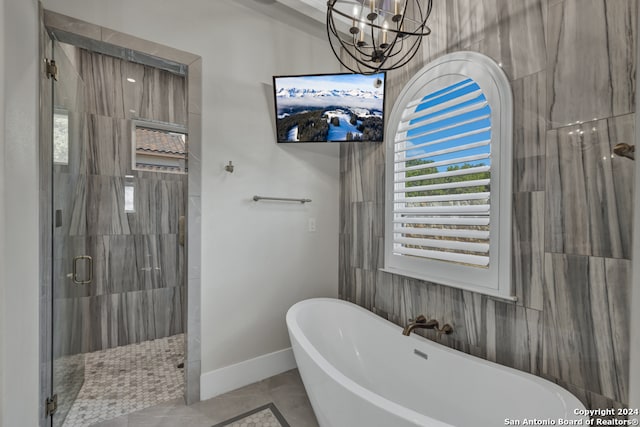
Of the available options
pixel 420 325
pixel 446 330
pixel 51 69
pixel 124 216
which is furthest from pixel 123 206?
pixel 446 330

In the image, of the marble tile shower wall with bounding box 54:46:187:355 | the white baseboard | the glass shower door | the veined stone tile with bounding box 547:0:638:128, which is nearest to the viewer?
the veined stone tile with bounding box 547:0:638:128

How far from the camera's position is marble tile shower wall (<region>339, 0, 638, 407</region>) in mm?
1188

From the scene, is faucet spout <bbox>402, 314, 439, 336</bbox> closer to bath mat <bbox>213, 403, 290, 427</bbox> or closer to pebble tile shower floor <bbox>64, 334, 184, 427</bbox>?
bath mat <bbox>213, 403, 290, 427</bbox>

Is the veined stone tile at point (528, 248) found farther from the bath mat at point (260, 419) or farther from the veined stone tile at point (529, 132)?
the bath mat at point (260, 419)

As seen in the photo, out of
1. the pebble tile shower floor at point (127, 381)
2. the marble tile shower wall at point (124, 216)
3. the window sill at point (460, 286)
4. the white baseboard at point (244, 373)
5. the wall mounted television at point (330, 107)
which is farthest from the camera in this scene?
the marble tile shower wall at point (124, 216)

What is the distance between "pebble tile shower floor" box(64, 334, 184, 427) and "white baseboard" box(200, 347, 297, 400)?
0.82 ft

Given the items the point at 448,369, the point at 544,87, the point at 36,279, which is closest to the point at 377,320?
the point at 448,369

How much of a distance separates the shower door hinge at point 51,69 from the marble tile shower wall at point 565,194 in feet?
7.46

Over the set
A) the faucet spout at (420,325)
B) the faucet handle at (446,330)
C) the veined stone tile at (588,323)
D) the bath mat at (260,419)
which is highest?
the veined stone tile at (588,323)

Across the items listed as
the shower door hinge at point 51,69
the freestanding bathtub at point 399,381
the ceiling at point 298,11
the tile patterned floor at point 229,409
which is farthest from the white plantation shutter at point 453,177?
the shower door hinge at point 51,69

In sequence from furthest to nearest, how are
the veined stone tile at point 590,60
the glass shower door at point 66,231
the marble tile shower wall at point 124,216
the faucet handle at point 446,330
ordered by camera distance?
the marble tile shower wall at point 124,216 < the faucet handle at point 446,330 < the glass shower door at point 66,231 < the veined stone tile at point 590,60

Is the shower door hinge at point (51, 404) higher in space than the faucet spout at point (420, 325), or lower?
lower

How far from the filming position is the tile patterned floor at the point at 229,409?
182cm

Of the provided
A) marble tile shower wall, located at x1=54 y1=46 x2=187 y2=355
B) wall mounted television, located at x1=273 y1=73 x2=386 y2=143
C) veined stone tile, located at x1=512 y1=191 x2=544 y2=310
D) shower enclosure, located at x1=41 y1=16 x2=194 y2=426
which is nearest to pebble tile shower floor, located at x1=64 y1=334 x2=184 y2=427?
shower enclosure, located at x1=41 y1=16 x2=194 y2=426
